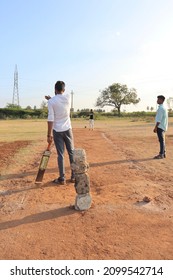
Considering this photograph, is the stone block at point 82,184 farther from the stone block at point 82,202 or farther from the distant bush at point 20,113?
the distant bush at point 20,113

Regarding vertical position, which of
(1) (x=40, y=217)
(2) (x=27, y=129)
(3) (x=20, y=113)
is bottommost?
(1) (x=40, y=217)

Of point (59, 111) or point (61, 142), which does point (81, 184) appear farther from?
point (59, 111)

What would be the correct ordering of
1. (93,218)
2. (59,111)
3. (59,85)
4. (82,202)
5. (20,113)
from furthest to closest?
1. (20,113)
2. (59,111)
3. (59,85)
4. (82,202)
5. (93,218)

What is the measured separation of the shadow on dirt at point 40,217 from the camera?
155 inches

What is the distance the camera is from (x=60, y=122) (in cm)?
563

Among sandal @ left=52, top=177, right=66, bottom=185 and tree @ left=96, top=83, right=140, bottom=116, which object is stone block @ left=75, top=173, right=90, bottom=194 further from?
tree @ left=96, top=83, right=140, bottom=116

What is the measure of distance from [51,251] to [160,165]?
5253 millimetres

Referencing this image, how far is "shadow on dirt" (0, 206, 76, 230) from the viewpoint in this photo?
3941 mm

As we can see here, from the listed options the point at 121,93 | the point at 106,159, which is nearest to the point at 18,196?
the point at 106,159

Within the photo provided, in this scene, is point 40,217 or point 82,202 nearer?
point 40,217

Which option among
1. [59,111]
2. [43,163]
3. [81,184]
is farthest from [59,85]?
[81,184]

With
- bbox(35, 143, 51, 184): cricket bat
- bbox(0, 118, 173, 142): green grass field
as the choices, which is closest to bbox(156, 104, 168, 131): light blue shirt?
bbox(35, 143, 51, 184): cricket bat

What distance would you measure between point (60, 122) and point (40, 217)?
205cm

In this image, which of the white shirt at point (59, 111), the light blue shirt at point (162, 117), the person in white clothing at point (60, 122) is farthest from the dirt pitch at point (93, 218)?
the light blue shirt at point (162, 117)
